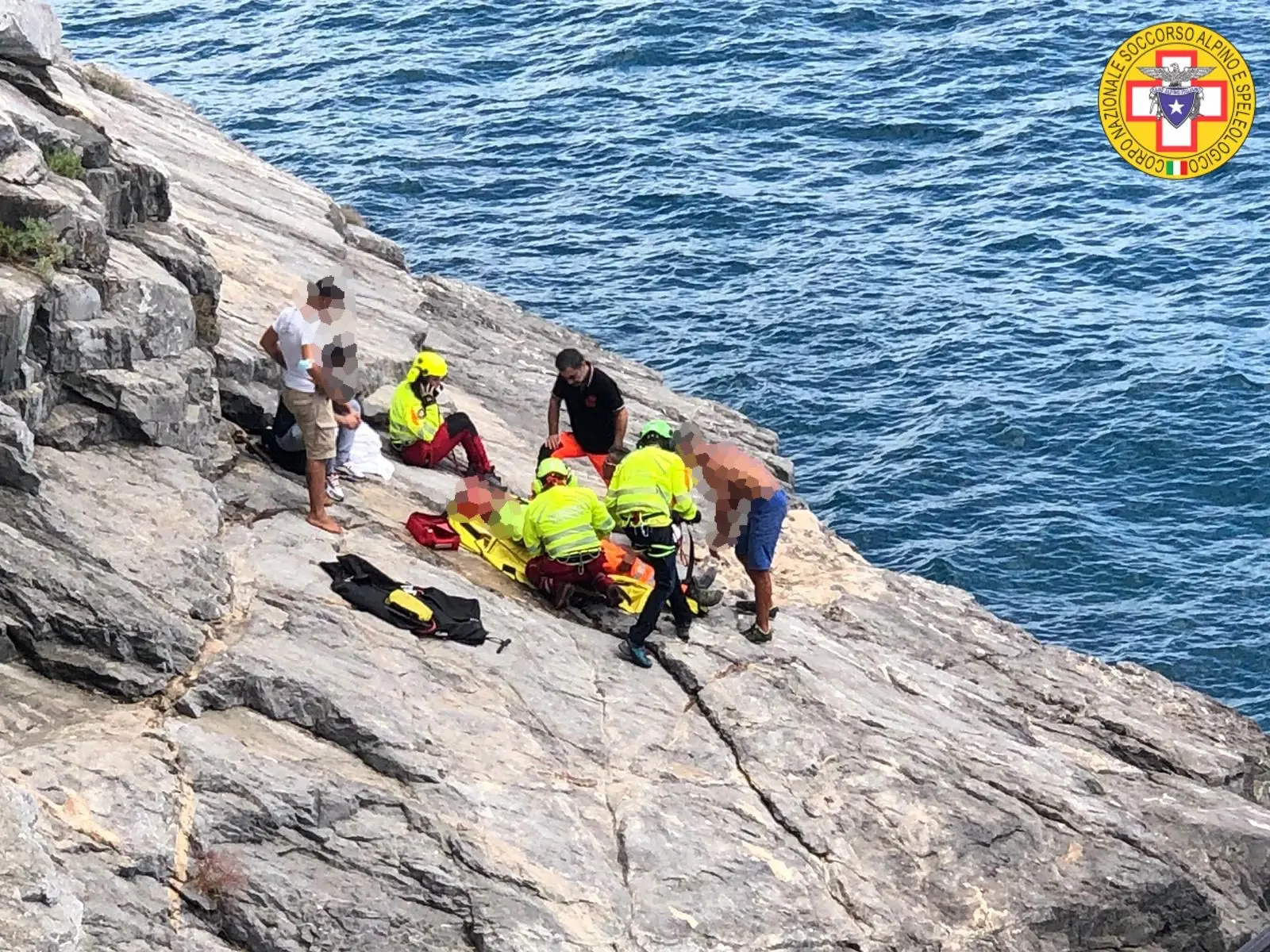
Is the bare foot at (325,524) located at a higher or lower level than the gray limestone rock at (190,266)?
lower

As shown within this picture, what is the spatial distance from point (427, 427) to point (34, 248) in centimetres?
655

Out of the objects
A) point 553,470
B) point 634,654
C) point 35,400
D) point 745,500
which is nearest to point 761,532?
point 745,500

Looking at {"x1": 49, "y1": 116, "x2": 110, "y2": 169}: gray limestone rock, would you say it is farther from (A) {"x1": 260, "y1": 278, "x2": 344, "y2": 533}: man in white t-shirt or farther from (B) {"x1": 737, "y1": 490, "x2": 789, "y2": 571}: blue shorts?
Answer: (B) {"x1": 737, "y1": 490, "x2": 789, "y2": 571}: blue shorts

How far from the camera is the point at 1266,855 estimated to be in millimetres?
18453

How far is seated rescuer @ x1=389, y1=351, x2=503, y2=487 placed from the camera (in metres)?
20.4

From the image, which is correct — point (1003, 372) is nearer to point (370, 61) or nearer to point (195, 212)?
point (195, 212)

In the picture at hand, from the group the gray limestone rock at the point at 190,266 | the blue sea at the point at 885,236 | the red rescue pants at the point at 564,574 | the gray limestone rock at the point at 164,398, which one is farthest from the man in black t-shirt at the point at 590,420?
the blue sea at the point at 885,236

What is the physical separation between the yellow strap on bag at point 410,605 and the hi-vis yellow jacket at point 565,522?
201 cm

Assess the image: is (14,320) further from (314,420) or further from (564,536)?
(564,536)

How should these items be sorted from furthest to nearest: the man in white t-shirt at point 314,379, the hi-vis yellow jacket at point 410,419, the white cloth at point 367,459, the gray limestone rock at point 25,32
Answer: the hi-vis yellow jacket at point 410,419, the white cloth at point 367,459, the gray limestone rock at point 25,32, the man in white t-shirt at point 314,379

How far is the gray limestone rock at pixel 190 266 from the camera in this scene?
18.3 m

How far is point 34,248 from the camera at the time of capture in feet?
50.0

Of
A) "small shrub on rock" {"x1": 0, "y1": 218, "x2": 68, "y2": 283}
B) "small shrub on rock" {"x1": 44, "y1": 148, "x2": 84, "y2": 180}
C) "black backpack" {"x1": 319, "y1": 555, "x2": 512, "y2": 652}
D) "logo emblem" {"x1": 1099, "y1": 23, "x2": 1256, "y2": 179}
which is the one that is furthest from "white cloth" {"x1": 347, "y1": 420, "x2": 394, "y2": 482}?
"logo emblem" {"x1": 1099, "y1": 23, "x2": 1256, "y2": 179}

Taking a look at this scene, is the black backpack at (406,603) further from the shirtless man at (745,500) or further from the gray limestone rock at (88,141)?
the gray limestone rock at (88,141)
